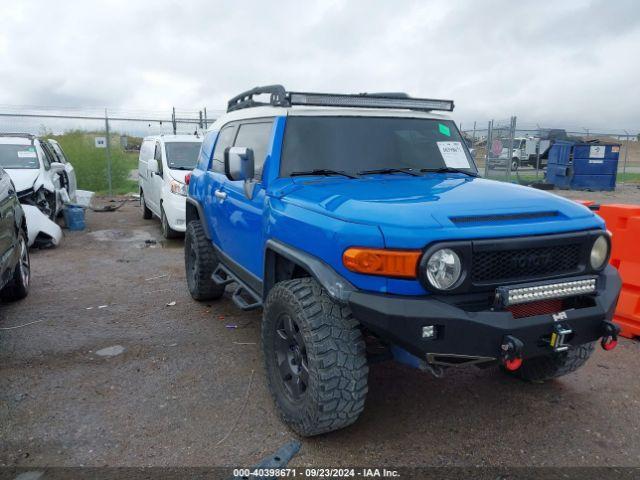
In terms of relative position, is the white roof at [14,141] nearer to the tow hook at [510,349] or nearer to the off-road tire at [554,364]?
the off-road tire at [554,364]

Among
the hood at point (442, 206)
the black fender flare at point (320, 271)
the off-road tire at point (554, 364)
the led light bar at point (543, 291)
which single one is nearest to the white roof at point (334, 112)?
the hood at point (442, 206)

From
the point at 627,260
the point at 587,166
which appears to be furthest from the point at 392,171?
the point at 587,166

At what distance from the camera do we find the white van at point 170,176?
903 centimetres

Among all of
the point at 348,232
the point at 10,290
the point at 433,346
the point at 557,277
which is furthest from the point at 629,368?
the point at 10,290

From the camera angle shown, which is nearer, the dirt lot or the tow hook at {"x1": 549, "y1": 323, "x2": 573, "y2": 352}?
the tow hook at {"x1": 549, "y1": 323, "x2": 573, "y2": 352}

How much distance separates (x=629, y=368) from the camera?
167 inches

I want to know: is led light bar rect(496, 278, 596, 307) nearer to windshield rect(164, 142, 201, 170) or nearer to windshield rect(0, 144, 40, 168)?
windshield rect(164, 142, 201, 170)

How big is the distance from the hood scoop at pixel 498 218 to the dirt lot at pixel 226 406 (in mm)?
1375

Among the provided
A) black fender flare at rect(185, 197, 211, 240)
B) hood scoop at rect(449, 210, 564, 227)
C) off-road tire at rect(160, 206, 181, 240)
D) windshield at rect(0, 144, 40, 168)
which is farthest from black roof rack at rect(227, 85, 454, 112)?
windshield at rect(0, 144, 40, 168)

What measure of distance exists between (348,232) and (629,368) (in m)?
3.01

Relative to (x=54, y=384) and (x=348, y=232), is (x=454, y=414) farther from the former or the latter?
(x=54, y=384)

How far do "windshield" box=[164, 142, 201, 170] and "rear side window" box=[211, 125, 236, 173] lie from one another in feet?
14.6

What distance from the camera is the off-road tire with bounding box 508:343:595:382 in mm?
3572

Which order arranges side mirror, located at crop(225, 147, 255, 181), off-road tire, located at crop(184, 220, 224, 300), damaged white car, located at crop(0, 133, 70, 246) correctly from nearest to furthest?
side mirror, located at crop(225, 147, 255, 181)
off-road tire, located at crop(184, 220, 224, 300)
damaged white car, located at crop(0, 133, 70, 246)
